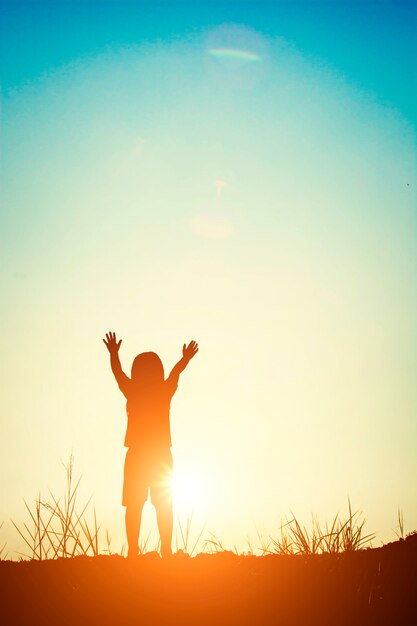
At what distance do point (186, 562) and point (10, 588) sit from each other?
5.22 ft

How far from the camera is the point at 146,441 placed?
6.24m

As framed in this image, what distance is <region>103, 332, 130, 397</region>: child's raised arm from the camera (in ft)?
21.1

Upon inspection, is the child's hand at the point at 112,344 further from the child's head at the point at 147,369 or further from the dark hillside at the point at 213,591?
the dark hillside at the point at 213,591

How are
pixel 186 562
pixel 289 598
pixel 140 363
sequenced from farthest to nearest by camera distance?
pixel 140 363 → pixel 186 562 → pixel 289 598

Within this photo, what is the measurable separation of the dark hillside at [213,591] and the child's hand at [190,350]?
2154 mm

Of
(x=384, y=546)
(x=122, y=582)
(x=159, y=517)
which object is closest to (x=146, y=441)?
(x=159, y=517)

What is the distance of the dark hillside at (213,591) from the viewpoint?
4254 millimetres

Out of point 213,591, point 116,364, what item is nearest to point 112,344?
point 116,364

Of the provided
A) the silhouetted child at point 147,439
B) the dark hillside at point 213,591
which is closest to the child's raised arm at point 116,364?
the silhouetted child at point 147,439

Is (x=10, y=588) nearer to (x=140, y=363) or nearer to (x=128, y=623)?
(x=128, y=623)

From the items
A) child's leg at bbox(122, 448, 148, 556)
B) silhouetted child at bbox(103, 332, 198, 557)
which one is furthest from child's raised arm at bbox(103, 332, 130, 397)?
child's leg at bbox(122, 448, 148, 556)

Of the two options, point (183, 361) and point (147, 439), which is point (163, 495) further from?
point (183, 361)

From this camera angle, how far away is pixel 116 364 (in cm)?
652

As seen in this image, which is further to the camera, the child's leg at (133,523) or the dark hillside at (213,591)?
the child's leg at (133,523)
